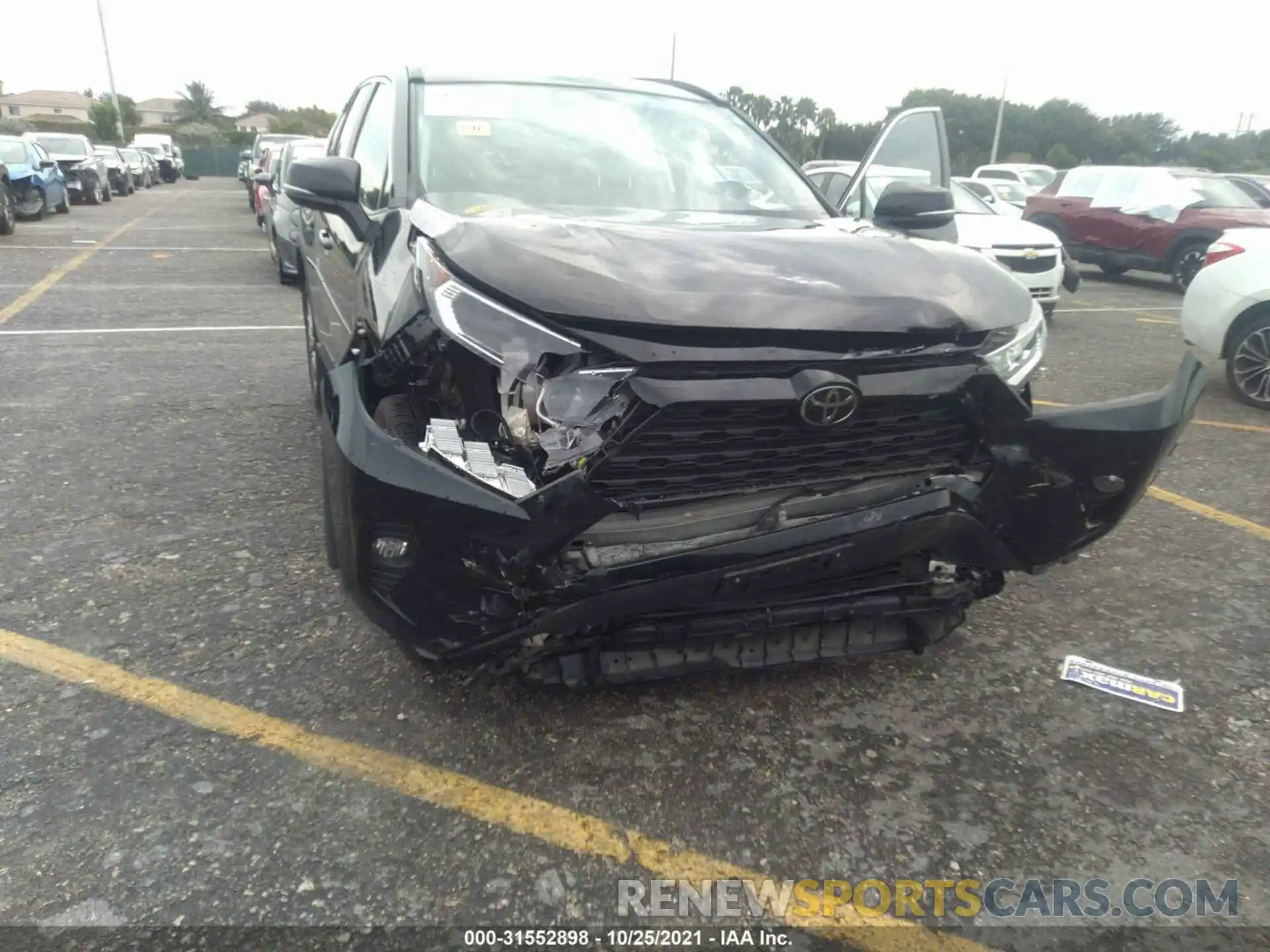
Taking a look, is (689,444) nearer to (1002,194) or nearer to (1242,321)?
(1242,321)

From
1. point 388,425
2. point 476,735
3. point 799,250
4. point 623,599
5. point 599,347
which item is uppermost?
point 799,250

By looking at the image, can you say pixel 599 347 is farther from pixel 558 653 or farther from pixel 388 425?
pixel 558 653

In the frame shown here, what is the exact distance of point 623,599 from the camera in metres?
2.23

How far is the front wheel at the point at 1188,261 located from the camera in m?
12.8

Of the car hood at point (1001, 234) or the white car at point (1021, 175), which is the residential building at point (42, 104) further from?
the car hood at point (1001, 234)

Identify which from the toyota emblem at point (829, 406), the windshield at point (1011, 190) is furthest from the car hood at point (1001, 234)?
the windshield at point (1011, 190)

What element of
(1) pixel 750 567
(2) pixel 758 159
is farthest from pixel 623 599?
(2) pixel 758 159

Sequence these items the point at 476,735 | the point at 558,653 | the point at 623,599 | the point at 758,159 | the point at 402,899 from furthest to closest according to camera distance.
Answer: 1. the point at 758,159
2. the point at 476,735
3. the point at 558,653
4. the point at 623,599
5. the point at 402,899

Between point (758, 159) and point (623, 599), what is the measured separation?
7.84 ft

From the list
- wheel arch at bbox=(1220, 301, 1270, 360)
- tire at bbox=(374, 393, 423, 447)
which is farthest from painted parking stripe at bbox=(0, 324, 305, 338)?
wheel arch at bbox=(1220, 301, 1270, 360)

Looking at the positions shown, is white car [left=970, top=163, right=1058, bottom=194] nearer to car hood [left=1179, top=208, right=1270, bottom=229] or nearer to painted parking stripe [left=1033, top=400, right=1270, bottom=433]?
car hood [left=1179, top=208, right=1270, bottom=229]

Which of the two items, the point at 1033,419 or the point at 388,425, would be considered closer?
the point at 388,425

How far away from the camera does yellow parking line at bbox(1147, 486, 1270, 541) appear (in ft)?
13.9

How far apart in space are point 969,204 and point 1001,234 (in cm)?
151
